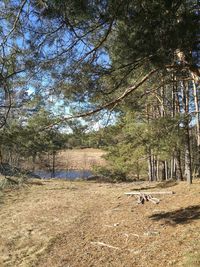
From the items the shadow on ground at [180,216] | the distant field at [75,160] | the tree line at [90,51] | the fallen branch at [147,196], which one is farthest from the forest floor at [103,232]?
the distant field at [75,160]

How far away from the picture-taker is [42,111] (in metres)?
5.89

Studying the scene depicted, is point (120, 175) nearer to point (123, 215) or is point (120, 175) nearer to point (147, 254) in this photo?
point (123, 215)

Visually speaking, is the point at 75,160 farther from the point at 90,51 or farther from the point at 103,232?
the point at 90,51

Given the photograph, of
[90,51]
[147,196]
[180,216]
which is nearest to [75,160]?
[147,196]

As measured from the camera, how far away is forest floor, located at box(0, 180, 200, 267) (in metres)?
6.13

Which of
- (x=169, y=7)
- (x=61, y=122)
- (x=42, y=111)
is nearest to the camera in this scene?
(x=169, y=7)

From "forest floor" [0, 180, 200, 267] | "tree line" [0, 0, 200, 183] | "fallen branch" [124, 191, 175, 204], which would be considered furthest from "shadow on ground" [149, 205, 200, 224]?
"tree line" [0, 0, 200, 183]

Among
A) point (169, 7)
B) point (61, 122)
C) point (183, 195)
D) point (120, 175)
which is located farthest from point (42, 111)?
point (120, 175)

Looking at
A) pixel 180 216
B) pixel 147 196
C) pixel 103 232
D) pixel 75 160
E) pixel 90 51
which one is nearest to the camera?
pixel 90 51

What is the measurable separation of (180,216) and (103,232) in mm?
1750

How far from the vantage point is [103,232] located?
766 cm

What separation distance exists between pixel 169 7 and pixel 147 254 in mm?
4023

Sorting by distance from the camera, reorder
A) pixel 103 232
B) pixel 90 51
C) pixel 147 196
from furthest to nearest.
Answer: pixel 147 196, pixel 103 232, pixel 90 51

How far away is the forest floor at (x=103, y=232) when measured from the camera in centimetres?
613
